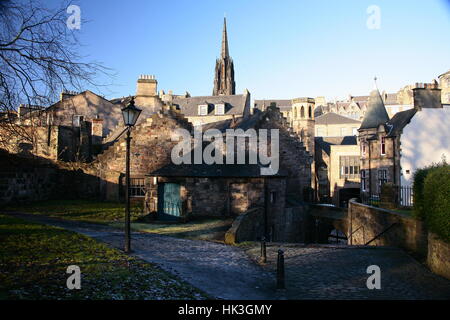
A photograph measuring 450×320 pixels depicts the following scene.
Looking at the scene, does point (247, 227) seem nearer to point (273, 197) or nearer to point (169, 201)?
point (273, 197)

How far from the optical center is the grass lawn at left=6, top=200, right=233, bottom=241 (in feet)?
49.5

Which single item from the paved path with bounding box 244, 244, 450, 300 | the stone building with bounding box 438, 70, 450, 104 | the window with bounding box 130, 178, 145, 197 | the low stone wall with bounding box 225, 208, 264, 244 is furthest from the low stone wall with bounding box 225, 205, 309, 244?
→ the stone building with bounding box 438, 70, 450, 104

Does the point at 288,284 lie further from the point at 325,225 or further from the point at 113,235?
the point at 325,225

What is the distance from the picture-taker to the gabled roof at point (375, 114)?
1406 inches

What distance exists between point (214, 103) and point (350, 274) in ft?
188

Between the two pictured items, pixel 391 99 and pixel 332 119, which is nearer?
pixel 332 119

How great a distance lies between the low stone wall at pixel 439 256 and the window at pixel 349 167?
4251 cm

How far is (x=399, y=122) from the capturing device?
31.6 metres

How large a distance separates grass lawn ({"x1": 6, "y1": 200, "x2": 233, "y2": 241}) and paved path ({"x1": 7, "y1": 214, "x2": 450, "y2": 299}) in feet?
5.52

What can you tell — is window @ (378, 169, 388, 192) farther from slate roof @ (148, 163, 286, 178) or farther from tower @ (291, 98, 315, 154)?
tower @ (291, 98, 315, 154)

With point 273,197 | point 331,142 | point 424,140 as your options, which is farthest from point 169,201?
point 331,142

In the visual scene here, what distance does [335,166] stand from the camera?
5156 cm

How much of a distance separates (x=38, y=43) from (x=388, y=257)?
12550 mm

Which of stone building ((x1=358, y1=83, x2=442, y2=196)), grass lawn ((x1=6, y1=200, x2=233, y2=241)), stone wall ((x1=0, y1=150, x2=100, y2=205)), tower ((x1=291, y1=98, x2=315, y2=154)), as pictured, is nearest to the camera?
grass lawn ((x1=6, y1=200, x2=233, y2=241))
